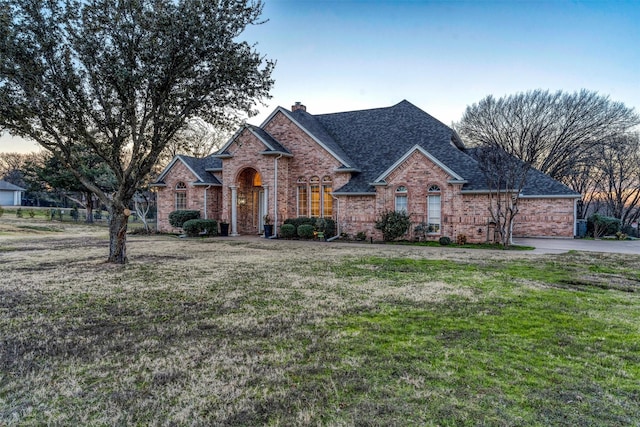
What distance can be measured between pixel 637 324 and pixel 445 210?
1379 cm

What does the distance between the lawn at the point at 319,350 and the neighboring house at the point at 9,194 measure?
204 feet

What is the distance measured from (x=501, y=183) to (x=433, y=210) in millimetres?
3448

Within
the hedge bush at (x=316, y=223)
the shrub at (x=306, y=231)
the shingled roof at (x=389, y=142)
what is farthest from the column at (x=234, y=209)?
the shingled roof at (x=389, y=142)

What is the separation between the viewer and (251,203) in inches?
1014

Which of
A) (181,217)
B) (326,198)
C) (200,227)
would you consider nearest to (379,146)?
(326,198)

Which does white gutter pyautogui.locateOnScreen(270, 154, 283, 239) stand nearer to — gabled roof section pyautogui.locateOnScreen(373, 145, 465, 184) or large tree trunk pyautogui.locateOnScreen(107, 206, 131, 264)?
gabled roof section pyautogui.locateOnScreen(373, 145, 465, 184)

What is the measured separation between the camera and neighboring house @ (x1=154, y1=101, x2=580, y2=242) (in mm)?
19422

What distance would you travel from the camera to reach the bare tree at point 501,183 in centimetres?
1734

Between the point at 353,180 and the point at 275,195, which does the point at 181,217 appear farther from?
the point at 353,180

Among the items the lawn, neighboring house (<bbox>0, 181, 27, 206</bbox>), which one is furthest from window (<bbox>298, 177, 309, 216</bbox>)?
neighboring house (<bbox>0, 181, 27, 206</bbox>)

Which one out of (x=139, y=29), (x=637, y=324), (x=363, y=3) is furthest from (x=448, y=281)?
(x=363, y=3)

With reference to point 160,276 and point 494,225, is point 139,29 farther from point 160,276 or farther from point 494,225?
point 494,225

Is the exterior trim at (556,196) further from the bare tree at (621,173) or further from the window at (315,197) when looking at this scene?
the window at (315,197)

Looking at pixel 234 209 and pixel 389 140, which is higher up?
pixel 389 140
